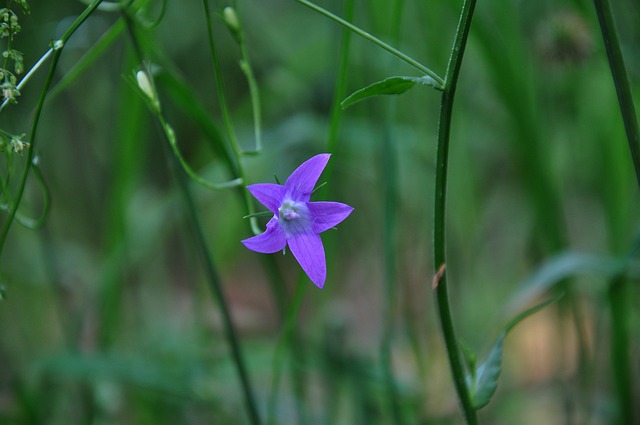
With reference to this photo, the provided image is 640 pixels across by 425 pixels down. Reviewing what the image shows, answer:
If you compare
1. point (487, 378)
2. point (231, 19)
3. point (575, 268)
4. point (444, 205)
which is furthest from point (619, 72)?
point (575, 268)

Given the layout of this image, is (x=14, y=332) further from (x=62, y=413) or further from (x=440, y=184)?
(x=440, y=184)

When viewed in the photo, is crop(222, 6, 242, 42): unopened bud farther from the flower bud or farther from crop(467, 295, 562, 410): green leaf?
crop(467, 295, 562, 410): green leaf

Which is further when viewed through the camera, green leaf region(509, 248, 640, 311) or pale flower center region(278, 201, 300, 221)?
green leaf region(509, 248, 640, 311)

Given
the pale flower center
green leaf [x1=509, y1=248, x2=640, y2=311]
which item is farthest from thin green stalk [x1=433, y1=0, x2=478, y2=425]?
green leaf [x1=509, y1=248, x2=640, y2=311]

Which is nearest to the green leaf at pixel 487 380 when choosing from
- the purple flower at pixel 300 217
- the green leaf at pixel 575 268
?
the purple flower at pixel 300 217

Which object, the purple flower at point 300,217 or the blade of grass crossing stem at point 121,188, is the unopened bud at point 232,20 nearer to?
the purple flower at point 300,217

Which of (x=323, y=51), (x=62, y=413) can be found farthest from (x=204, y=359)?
(x=323, y=51)

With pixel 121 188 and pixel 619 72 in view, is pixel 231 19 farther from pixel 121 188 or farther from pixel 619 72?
pixel 121 188
